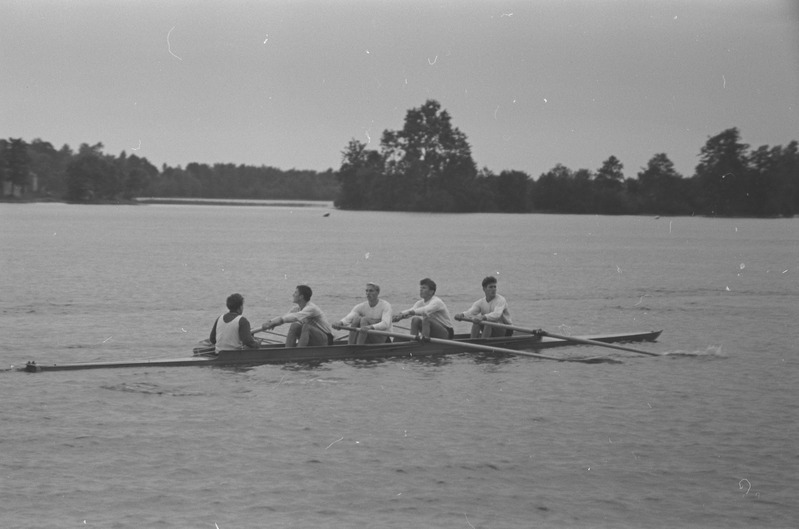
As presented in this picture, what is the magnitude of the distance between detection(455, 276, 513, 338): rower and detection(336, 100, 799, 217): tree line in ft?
322

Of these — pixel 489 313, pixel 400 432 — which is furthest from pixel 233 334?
pixel 489 313

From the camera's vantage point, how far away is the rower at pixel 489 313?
2211cm

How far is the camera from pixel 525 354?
21.5 meters

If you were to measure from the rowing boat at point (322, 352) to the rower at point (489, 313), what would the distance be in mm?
277

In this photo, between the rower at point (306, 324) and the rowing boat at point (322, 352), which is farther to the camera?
the rower at point (306, 324)

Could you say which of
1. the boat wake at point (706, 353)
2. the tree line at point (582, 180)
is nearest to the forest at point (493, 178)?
the tree line at point (582, 180)

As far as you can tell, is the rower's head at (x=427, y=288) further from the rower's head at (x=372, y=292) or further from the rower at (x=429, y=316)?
the rower's head at (x=372, y=292)

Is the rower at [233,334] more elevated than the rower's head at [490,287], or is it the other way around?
the rower's head at [490,287]

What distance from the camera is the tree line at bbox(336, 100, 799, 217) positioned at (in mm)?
130625

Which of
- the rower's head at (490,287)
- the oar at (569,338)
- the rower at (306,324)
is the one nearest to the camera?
the rower at (306,324)

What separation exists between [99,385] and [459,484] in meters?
8.25

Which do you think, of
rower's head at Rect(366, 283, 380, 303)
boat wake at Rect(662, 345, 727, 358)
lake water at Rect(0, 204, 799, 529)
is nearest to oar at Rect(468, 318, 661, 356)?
lake water at Rect(0, 204, 799, 529)

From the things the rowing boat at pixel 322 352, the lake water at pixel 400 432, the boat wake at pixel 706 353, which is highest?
the rowing boat at pixel 322 352

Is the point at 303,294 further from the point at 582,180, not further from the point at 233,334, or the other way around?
the point at 582,180
